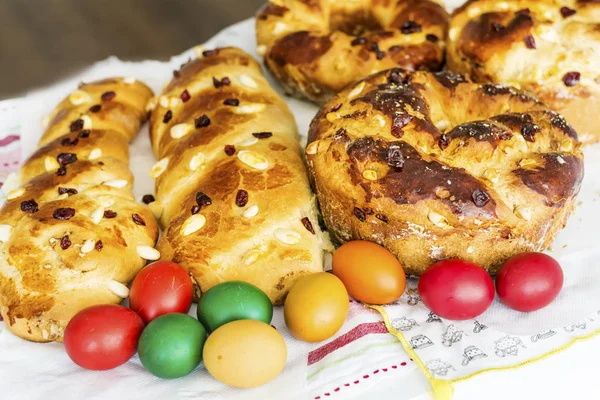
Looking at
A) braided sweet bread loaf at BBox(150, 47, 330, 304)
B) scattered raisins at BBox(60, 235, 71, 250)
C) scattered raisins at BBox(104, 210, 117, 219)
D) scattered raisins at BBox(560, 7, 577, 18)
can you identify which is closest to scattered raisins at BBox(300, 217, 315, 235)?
braided sweet bread loaf at BBox(150, 47, 330, 304)

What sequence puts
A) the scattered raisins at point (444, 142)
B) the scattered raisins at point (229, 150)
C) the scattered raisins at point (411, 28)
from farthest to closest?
the scattered raisins at point (411, 28), the scattered raisins at point (229, 150), the scattered raisins at point (444, 142)

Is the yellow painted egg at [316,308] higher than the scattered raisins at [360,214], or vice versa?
the scattered raisins at [360,214]

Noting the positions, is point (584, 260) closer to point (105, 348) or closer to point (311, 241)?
point (311, 241)

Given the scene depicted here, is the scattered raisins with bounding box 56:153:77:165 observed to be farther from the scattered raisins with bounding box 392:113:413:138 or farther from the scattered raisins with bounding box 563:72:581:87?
the scattered raisins with bounding box 563:72:581:87

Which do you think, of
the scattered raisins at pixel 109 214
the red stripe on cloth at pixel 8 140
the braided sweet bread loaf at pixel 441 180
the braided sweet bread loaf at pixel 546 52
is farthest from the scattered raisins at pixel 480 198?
the red stripe on cloth at pixel 8 140

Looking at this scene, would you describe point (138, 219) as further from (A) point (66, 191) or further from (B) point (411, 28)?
(B) point (411, 28)

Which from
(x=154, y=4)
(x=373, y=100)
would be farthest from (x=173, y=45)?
(x=373, y=100)

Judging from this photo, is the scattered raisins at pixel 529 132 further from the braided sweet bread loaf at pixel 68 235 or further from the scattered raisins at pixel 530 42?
the braided sweet bread loaf at pixel 68 235
